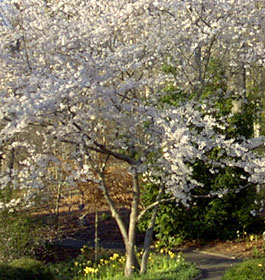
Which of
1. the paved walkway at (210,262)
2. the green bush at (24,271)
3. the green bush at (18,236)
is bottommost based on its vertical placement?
the paved walkway at (210,262)

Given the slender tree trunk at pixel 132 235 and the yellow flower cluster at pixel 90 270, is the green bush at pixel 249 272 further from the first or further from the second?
the yellow flower cluster at pixel 90 270

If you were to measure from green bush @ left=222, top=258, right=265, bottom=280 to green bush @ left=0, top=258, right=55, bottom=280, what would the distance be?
2400mm

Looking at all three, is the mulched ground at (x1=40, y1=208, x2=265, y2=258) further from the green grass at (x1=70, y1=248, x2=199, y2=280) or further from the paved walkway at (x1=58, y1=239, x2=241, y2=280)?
the green grass at (x1=70, y1=248, x2=199, y2=280)

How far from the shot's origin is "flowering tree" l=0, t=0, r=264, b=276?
588cm

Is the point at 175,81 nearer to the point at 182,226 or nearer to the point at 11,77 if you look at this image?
the point at 11,77

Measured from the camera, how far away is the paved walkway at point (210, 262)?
26.3ft

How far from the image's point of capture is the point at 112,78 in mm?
6449

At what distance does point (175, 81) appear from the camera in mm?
Answer: 8391

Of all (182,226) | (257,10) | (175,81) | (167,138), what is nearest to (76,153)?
(167,138)

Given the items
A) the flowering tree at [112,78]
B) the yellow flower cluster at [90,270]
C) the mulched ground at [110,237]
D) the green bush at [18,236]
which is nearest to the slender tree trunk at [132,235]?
the flowering tree at [112,78]

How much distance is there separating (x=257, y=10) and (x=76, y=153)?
12.2 ft

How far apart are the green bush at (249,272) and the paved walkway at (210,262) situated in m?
1.23

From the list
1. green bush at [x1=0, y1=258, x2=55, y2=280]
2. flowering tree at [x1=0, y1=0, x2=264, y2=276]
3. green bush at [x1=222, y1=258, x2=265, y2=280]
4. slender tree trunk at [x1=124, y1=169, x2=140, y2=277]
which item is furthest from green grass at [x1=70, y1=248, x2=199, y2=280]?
green bush at [x1=0, y1=258, x2=55, y2=280]

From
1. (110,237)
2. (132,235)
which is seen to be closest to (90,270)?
(132,235)
